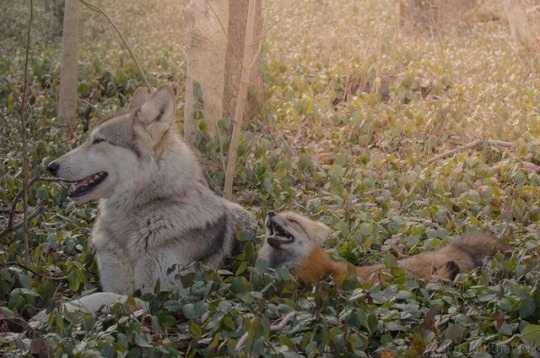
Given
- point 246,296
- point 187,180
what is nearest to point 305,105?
point 187,180

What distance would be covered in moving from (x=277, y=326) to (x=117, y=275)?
5.49ft

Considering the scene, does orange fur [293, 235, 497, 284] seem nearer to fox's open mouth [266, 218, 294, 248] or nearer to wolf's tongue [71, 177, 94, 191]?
fox's open mouth [266, 218, 294, 248]

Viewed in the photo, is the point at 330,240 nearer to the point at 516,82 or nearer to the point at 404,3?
the point at 516,82

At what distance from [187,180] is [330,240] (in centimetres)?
154

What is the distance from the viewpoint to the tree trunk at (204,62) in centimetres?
904

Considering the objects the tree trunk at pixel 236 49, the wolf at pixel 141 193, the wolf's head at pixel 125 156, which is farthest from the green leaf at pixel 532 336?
the tree trunk at pixel 236 49

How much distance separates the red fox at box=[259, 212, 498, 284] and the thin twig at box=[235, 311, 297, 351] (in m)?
1.07

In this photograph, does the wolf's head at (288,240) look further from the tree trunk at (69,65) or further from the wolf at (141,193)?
the tree trunk at (69,65)

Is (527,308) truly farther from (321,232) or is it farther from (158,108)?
(158,108)

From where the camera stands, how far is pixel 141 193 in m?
6.23

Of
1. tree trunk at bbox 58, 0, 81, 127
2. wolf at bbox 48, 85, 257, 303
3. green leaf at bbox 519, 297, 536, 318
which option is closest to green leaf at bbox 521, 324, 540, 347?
green leaf at bbox 519, 297, 536, 318

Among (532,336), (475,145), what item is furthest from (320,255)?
(475,145)

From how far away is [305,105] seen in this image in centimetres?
1144

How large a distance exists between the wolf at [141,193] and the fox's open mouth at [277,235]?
0.77 ft
